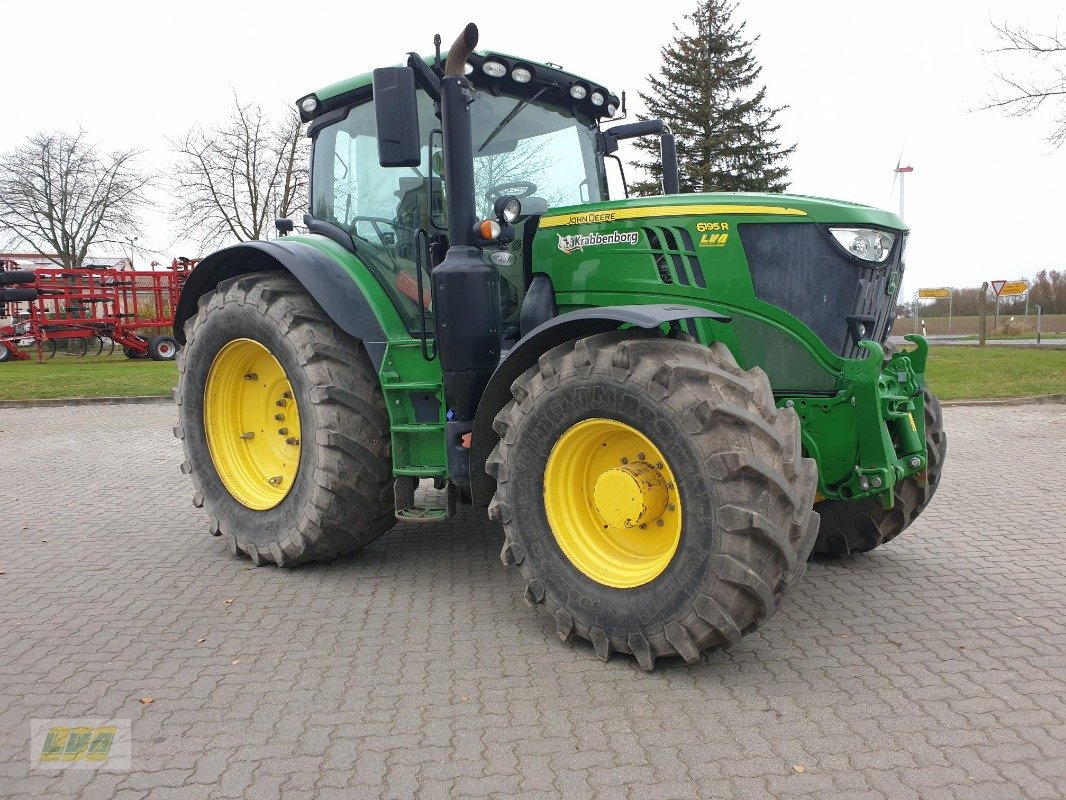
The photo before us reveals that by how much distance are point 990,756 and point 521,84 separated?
3834 millimetres

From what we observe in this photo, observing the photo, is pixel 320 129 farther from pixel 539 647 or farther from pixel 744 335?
pixel 539 647

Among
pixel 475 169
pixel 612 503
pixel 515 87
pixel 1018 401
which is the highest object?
pixel 515 87

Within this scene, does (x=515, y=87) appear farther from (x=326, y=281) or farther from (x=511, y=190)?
(x=326, y=281)

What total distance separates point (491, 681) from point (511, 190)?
2.61 m

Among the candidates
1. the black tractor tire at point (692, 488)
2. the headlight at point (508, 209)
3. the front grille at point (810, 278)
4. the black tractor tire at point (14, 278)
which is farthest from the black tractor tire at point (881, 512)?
the black tractor tire at point (14, 278)

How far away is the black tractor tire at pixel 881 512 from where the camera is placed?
15.2 feet

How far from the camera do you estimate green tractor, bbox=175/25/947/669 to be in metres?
3.33

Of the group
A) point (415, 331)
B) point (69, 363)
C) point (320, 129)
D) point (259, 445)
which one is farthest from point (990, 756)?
point (69, 363)

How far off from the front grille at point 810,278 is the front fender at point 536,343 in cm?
29

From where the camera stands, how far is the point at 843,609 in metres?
4.18

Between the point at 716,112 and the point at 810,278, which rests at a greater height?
the point at 716,112

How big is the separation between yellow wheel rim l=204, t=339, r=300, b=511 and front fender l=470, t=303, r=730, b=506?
1.57 m

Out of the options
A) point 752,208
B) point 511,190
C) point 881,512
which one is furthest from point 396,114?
point 881,512

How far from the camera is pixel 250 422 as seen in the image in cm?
551
